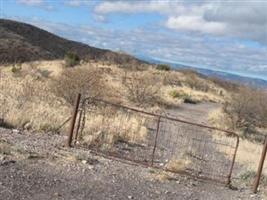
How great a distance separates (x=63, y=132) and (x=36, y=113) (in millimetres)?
1446

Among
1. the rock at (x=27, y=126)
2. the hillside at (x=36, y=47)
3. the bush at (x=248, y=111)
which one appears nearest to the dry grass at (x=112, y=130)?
the rock at (x=27, y=126)

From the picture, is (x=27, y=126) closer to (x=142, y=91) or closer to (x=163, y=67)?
(x=142, y=91)

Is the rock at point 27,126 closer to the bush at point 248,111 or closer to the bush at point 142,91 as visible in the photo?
the bush at point 142,91

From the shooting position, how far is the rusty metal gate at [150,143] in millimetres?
15633

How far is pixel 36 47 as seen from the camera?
276 ft

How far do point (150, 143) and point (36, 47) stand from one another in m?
66.3

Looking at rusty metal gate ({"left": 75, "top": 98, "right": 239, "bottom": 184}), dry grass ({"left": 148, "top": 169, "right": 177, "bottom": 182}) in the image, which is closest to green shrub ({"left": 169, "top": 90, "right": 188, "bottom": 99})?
rusty metal gate ({"left": 75, "top": 98, "right": 239, "bottom": 184})

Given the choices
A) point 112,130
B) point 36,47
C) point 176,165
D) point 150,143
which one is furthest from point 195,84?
point 176,165

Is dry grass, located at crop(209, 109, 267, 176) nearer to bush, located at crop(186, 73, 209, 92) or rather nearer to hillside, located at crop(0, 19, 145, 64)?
bush, located at crop(186, 73, 209, 92)

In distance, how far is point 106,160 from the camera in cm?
1480

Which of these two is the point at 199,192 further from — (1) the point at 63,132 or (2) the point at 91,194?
(1) the point at 63,132

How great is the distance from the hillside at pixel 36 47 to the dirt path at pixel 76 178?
4724cm

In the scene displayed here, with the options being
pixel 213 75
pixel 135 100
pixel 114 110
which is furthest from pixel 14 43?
pixel 114 110

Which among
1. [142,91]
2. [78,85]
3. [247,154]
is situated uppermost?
[78,85]
